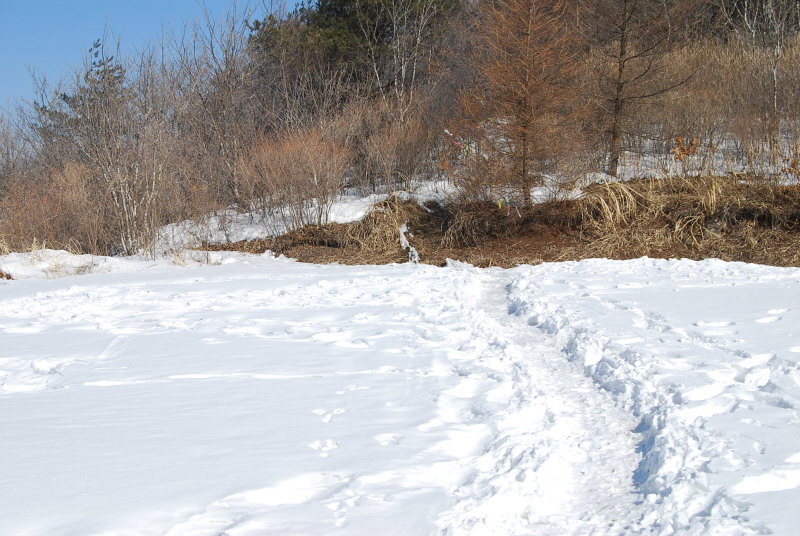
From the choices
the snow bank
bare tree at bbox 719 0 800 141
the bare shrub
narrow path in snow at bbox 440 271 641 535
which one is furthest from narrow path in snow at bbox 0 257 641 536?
bare tree at bbox 719 0 800 141

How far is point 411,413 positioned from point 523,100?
26.3 ft

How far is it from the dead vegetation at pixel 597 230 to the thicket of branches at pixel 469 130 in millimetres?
546

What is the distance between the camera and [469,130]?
11445 millimetres

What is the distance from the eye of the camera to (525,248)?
10297mm

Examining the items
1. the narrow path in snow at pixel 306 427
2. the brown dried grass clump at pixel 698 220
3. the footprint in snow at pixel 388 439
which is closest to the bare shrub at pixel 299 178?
the brown dried grass clump at pixel 698 220

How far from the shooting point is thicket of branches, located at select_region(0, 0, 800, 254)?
1094 centimetres

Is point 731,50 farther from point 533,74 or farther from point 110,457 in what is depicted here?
point 110,457

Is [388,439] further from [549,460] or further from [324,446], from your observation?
[549,460]

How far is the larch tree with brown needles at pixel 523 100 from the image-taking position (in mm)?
10391

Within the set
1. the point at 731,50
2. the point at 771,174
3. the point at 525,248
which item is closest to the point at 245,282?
the point at 525,248

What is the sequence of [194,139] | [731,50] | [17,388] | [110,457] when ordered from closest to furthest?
[110,457] → [17,388] → [194,139] → [731,50]

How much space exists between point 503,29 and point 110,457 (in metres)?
9.50

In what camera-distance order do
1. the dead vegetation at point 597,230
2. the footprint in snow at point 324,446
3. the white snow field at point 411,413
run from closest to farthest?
1. the white snow field at point 411,413
2. the footprint in snow at point 324,446
3. the dead vegetation at point 597,230

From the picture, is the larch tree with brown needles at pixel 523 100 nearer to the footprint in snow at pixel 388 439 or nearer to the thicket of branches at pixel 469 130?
the thicket of branches at pixel 469 130
